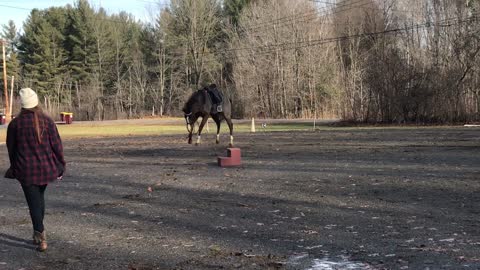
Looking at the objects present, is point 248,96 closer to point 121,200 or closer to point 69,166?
point 69,166

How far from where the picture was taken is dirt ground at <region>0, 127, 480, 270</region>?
546cm

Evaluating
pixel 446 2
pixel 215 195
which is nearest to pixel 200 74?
pixel 446 2

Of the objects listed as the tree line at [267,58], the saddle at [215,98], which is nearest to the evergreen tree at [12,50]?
the tree line at [267,58]

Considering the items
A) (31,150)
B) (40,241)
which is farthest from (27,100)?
(40,241)

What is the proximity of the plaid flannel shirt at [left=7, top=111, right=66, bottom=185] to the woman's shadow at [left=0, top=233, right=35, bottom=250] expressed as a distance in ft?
2.53

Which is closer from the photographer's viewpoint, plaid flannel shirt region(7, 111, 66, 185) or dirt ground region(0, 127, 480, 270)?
dirt ground region(0, 127, 480, 270)

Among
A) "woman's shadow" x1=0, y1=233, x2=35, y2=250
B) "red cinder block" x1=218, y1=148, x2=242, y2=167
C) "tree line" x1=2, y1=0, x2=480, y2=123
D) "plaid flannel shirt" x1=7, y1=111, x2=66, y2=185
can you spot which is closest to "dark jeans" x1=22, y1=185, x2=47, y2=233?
"plaid flannel shirt" x1=7, y1=111, x2=66, y2=185

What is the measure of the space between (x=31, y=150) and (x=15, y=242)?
1211mm

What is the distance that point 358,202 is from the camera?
8508 millimetres

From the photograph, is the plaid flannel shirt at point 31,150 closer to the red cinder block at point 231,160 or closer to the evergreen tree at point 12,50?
the red cinder block at point 231,160

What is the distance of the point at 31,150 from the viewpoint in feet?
20.3

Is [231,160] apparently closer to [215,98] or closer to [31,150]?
[215,98]

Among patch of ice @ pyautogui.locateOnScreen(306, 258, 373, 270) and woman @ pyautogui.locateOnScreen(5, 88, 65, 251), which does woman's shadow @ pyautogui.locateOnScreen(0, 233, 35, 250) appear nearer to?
woman @ pyautogui.locateOnScreen(5, 88, 65, 251)

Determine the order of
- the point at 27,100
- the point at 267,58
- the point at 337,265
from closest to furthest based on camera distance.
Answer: the point at 337,265
the point at 27,100
the point at 267,58
